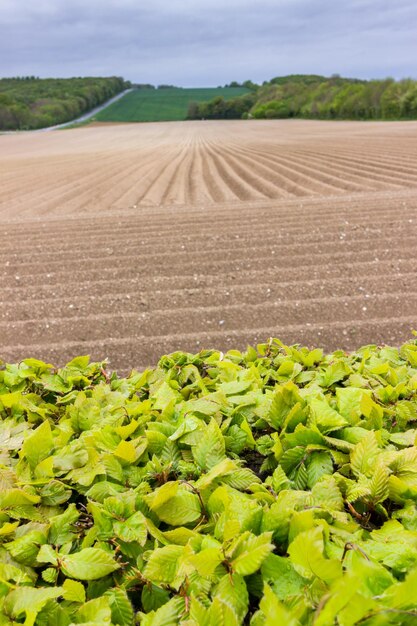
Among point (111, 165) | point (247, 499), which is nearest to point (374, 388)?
point (247, 499)

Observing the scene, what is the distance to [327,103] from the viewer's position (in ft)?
233

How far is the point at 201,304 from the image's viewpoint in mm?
6316

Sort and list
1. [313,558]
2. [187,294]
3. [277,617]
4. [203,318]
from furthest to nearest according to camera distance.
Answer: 1. [187,294]
2. [203,318]
3. [313,558]
4. [277,617]

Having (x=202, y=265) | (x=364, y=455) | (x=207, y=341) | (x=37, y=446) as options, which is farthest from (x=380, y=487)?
(x=202, y=265)

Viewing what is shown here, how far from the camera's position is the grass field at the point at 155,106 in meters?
88.8

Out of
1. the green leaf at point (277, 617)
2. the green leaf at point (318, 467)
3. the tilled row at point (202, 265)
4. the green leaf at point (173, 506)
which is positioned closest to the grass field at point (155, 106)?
the tilled row at point (202, 265)

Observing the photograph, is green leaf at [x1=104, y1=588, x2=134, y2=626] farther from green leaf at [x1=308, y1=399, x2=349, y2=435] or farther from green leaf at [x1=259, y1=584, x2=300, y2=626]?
green leaf at [x1=308, y1=399, x2=349, y2=435]

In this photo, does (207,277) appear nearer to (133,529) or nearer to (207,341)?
(207,341)

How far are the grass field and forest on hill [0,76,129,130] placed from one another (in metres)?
5.81

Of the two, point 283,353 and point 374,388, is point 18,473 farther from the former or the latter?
point 283,353

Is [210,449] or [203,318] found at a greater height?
[210,449]

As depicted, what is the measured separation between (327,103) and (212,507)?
7826cm

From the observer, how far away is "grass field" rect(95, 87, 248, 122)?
88.8m

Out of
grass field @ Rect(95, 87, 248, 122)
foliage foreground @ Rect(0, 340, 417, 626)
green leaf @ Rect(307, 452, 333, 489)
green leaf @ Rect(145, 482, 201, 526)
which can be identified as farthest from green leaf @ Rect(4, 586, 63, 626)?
grass field @ Rect(95, 87, 248, 122)
